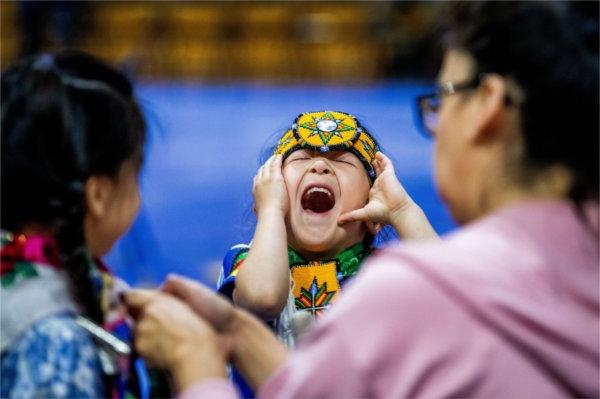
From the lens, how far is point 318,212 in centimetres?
209

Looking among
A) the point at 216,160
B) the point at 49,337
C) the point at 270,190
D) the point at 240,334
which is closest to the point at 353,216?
the point at 270,190

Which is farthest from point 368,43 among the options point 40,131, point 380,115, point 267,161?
point 40,131

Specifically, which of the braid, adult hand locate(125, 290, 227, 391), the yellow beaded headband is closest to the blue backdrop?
the yellow beaded headband

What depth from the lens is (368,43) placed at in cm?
1301

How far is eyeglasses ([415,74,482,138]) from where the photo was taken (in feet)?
4.21

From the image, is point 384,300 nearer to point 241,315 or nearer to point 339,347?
point 339,347

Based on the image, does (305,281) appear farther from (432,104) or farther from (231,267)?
(432,104)

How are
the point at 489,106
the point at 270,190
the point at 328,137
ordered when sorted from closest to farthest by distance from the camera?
the point at 489,106 → the point at 270,190 → the point at 328,137

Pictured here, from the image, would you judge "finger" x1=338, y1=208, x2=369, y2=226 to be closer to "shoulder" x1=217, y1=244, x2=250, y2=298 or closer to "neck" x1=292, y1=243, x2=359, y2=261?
"neck" x1=292, y1=243, x2=359, y2=261

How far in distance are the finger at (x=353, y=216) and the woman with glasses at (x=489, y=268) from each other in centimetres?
69

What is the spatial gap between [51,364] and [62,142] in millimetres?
303

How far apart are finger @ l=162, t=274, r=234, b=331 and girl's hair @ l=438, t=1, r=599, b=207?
50cm

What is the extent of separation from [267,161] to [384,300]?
1.04 meters

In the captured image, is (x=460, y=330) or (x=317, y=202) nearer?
(x=460, y=330)
